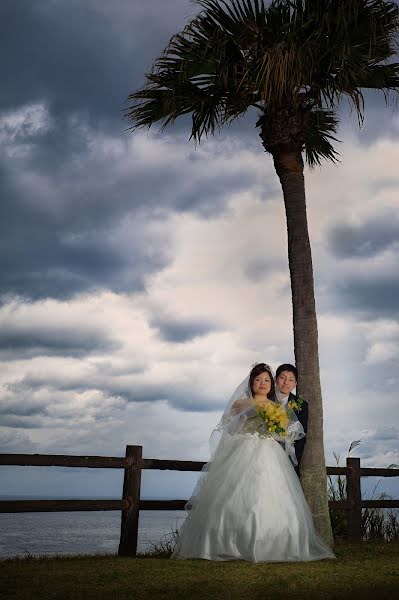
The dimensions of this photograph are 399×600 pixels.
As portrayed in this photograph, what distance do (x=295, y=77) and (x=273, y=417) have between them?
524 centimetres

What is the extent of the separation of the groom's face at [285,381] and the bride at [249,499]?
410 millimetres

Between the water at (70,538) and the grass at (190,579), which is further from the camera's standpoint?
the water at (70,538)

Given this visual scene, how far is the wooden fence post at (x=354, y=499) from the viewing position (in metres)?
11.7

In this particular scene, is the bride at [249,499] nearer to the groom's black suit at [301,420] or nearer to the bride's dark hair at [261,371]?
the bride's dark hair at [261,371]

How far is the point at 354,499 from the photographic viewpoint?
11859mm

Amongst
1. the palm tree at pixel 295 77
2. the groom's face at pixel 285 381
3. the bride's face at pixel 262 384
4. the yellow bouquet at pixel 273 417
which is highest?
the palm tree at pixel 295 77

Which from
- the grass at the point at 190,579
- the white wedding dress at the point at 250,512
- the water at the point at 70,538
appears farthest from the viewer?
the water at the point at 70,538

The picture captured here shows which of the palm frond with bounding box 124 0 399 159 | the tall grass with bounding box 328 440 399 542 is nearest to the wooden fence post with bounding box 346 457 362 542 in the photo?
the tall grass with bounding box 328 440 399 542

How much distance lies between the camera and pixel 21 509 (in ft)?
27.3

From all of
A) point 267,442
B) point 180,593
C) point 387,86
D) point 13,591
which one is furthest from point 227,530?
point 387,86

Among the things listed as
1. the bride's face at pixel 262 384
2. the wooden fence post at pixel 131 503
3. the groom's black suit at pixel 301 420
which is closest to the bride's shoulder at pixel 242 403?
the bride's face at pixel 262 384

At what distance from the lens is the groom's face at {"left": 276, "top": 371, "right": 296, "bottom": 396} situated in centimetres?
907

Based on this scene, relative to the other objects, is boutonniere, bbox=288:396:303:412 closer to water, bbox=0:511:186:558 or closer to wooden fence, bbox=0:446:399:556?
wooden fence, bbox=0:446:399:556

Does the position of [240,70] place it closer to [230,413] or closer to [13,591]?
[230,413]
